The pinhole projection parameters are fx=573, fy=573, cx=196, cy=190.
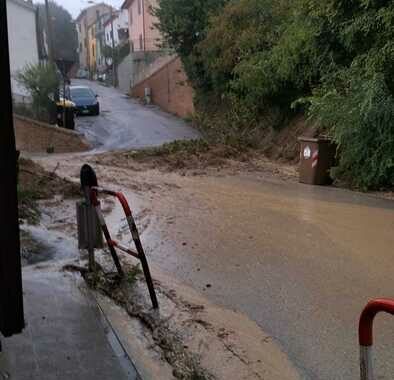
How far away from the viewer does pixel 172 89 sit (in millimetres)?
34938

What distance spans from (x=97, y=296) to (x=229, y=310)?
1308 mm

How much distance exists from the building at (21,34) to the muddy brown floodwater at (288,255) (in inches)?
852

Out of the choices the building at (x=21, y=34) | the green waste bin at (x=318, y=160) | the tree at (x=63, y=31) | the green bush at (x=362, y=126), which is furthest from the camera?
the tree at (x=63, y=31)

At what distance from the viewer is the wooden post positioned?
3.18m

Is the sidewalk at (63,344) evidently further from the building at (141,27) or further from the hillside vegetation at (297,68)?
the building at (141,27)

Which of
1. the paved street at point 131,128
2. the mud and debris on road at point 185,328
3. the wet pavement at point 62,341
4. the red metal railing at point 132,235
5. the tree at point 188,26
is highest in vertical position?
the tree at point 188,26

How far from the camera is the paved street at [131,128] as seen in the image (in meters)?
23.1

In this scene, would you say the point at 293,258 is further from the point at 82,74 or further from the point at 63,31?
the point at 82,74

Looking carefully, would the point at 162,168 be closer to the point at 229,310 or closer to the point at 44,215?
the point at 44,215

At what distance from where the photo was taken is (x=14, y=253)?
343cm

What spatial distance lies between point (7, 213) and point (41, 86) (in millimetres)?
24160

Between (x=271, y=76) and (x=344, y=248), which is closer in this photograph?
(x=344, y=248)

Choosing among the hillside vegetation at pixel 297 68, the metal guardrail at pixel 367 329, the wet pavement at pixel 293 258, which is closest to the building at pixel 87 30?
the hillside vegetation at pixel 297 68

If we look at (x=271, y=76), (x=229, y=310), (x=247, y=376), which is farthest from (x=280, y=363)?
(x=271, y=76)
